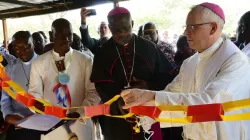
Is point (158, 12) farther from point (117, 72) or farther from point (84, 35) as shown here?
point (117, 72)

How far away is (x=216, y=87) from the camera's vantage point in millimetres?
1762

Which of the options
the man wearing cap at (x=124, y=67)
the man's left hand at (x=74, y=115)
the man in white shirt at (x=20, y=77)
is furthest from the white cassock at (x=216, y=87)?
the man in white shirt at (x=20, y=77)

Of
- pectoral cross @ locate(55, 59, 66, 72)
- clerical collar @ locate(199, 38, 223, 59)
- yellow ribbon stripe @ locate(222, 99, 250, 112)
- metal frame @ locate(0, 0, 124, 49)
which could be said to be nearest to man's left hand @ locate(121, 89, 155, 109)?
yellow ribbon stripe @ locate(222, 99, 250, 112)

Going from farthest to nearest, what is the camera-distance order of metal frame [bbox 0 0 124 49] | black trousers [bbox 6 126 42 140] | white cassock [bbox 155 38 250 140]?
metal frame [bbox 0 0 124 49]
black trousers [bbox 6 126 42 140]
white cassock [bbox 155 38 250 140]

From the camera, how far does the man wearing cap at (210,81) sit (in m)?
1.80

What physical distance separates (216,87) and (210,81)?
171 millimetres

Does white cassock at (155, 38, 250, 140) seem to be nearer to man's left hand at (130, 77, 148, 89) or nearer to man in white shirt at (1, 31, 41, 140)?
man's left hand at (130, 77, 148, 89)

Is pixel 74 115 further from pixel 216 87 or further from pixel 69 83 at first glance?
pixel 216 87

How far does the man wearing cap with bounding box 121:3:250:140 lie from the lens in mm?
1796

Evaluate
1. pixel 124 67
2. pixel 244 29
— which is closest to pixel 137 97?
pixel 124 67

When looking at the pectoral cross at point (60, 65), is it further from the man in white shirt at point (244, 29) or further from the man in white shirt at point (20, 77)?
the man in white shirt at point (244, 29)

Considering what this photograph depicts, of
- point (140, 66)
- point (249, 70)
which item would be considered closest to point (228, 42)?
point (249, 70)

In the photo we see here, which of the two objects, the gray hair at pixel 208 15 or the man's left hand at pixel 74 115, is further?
the man's left hand at pixel 74 115

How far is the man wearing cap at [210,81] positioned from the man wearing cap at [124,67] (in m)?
0.59
